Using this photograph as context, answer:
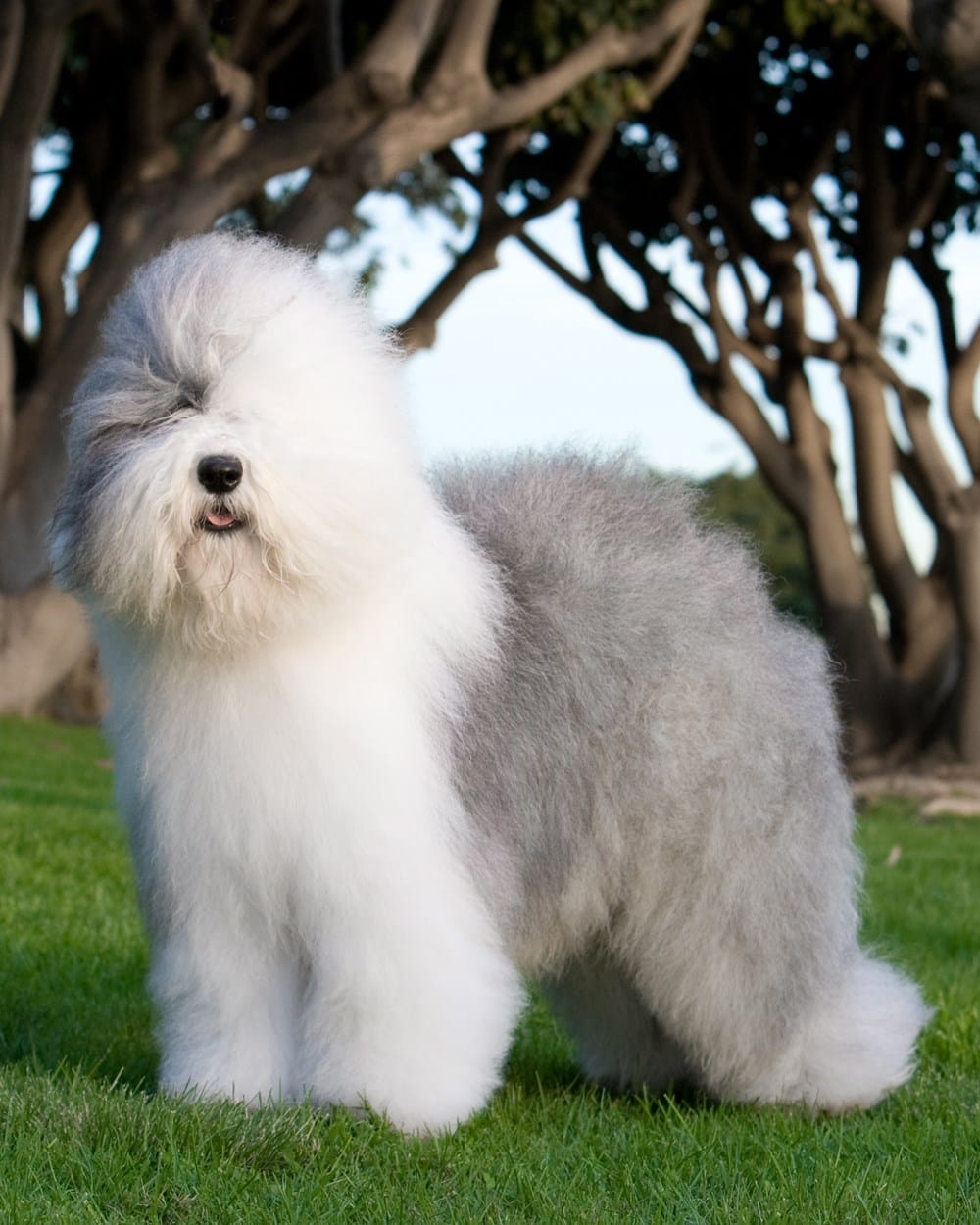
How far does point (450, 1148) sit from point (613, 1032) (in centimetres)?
98

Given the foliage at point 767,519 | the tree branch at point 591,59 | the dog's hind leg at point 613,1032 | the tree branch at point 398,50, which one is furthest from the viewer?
the foliage at point 767,519

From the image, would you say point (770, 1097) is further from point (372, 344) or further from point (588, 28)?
point (588, 28)

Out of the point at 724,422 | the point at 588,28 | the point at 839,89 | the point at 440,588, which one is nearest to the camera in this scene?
the point at 440,588

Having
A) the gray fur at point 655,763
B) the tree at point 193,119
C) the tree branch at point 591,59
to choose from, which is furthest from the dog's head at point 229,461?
the tree branch at point 591,59

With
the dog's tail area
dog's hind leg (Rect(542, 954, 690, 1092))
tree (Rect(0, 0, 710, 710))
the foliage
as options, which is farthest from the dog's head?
the foliage

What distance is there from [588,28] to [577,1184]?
31.7ft

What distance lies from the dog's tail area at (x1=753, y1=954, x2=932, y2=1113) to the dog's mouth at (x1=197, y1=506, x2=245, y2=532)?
1902mm

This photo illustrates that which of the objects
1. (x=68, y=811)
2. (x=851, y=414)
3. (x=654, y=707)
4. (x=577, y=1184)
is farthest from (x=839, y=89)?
(x=577, y=1184)

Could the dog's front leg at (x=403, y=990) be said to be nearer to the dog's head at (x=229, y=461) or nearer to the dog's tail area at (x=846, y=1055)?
the dog's head at (x=229, y=461)

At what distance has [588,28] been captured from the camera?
11648 millimetres

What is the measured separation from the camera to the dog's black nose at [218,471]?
127 inches

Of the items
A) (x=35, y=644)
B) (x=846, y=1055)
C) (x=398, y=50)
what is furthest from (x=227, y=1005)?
(x=35, y=644)

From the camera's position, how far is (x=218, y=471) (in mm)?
3215

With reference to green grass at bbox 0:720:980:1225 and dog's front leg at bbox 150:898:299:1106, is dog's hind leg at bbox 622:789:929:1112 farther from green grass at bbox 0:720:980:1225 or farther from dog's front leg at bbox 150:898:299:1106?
dog's front leg at bbox 150:898:299:1106
